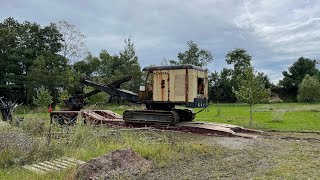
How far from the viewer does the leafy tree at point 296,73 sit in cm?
7094

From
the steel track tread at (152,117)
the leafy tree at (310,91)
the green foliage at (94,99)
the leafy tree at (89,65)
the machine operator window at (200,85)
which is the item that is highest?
the leafy tree at (89,65)

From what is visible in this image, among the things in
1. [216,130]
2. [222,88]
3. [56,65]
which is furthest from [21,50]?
[216,130]

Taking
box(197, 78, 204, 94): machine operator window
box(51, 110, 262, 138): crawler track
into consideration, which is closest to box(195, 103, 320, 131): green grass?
box(51, 110, 262, 138): crawler track

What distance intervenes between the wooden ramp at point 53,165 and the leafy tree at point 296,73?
67484 mm

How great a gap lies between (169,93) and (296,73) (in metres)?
63.7

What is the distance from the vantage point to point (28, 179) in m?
6.89

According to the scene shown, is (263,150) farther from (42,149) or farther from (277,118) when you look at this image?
(277,118)

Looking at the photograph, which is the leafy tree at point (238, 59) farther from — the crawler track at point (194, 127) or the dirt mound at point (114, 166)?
the dirt mound at point (114, 166)

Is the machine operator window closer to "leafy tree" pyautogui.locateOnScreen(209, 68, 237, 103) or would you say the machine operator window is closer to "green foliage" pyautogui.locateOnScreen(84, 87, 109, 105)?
"green foliage" pyautogui.locateOnScreen(84, 87, 109, 105)

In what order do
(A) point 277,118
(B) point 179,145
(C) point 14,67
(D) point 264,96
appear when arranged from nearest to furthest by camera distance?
(B) point 179,145, (D) point 264,96, (A) point 277,118, (C) point 14,67

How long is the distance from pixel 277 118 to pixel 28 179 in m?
17.3

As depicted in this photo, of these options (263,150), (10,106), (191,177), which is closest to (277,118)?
(263,150)

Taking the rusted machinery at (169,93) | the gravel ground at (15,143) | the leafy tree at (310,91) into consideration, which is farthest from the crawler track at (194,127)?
the leafy tree at (310,91)

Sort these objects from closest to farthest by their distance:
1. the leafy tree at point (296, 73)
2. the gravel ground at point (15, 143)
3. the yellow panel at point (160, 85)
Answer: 1. the gravel ground at point (15, 143)
2. the yellow panel at point (160, 85)
3. the leafy tree at point (296, 73)
